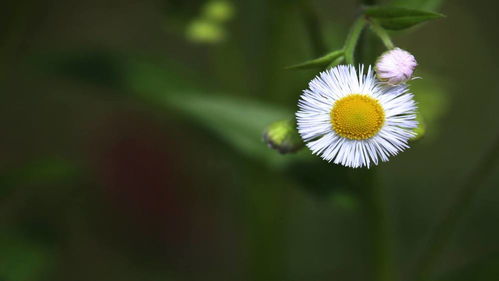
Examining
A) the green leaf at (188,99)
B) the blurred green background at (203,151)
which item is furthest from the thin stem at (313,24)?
the green leaf at (188,99)

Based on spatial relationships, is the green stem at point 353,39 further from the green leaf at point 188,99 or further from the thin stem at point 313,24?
the green leaf at point 188,99

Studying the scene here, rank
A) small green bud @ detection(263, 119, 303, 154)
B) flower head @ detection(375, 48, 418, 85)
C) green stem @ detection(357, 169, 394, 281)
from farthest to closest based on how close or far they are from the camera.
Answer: green stem @ detection(357, 169, 394, 281) < small green bud @ detection(263, 119, 303, 154) < flower head @ detection(375, 48, 418, 85)

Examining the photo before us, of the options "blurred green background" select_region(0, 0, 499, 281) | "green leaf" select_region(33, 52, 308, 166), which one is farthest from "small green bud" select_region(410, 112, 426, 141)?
"green leaf" select_region(33, 52, 308, 166)

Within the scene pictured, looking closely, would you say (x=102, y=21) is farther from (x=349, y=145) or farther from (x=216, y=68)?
(x=349, y=145)

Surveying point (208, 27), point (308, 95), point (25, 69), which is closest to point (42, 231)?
point (25, 69)

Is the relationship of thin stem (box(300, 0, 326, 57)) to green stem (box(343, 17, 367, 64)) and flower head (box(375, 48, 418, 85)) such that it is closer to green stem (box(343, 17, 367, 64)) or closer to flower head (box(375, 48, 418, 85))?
green stem (box(343, 17, 367, 64))

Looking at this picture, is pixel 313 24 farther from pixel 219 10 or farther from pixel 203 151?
pixel 203 151
